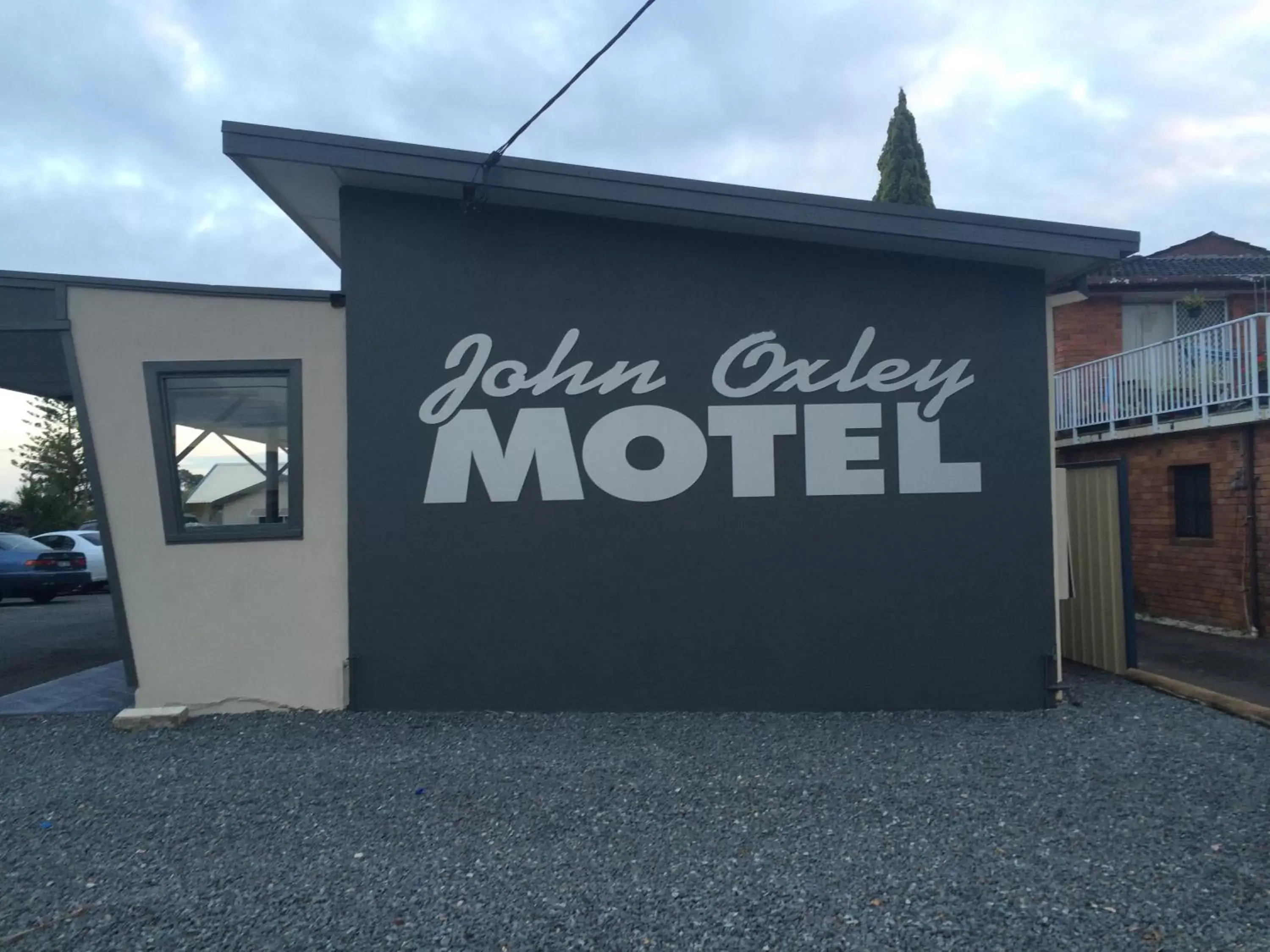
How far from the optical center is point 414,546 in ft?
25.1

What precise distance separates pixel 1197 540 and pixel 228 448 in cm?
1172

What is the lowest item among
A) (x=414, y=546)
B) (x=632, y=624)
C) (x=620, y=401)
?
(x=632, y=624)

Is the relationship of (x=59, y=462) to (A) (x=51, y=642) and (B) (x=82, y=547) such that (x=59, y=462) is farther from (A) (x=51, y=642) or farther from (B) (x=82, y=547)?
(A) (x=51, y=642)

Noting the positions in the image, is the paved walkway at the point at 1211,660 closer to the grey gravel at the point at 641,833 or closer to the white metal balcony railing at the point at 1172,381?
the grey gravel at the point at 641,833

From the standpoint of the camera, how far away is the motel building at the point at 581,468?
7.64 m

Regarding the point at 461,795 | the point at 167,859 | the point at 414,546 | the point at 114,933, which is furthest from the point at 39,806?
the point at 414,546

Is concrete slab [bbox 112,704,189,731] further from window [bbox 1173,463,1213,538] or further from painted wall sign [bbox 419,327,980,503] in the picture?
window [bbox 1173,463,1213,538]

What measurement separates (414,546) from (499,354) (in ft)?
5.24

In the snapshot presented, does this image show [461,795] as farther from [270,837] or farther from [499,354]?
[499,354]

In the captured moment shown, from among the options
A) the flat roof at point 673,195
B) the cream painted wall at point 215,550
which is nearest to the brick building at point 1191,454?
the flat roof at point 673,195

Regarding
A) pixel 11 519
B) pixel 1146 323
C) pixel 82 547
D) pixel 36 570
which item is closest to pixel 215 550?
pixel 36 570

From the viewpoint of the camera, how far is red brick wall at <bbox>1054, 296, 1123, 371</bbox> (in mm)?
19531

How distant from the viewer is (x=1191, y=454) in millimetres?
13086

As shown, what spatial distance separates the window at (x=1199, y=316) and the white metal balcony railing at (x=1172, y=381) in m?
4.97
